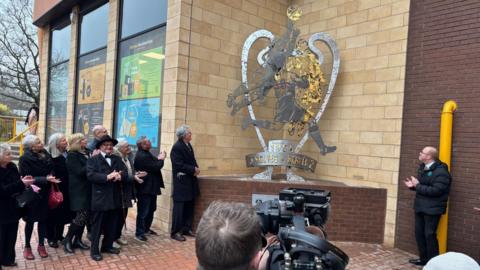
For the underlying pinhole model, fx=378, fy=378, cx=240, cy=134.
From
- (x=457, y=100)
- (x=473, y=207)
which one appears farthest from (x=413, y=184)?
(x=457, y=100)

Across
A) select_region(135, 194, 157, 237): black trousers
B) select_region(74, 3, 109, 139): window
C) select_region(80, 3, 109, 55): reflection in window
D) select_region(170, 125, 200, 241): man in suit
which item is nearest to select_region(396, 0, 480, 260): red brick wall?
select_region(170, 125, 200, 241): man in suit

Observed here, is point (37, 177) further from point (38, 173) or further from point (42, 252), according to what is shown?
point (42, 252)

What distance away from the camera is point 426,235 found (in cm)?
491

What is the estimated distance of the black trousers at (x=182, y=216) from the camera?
18.5 ft

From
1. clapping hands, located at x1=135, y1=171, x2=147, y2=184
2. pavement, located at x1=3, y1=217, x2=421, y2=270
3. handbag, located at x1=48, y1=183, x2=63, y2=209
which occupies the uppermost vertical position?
clapping hands, located at x1=135, y1=171, x2=147, y2=184

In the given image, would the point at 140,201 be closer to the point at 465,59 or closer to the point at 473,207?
the point at 473,207

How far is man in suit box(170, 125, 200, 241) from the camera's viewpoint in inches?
216

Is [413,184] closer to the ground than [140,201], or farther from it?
farther from it

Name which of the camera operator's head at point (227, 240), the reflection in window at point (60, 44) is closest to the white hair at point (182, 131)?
the camera operator's head at point (227, 240)

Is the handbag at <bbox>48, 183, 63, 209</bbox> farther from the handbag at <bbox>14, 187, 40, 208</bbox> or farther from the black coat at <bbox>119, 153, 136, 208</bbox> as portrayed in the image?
the black coat at <bbox>119, 153, 136, 208</bbox>

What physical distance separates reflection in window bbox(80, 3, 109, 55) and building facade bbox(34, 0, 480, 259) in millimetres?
583

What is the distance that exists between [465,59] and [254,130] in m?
3.50

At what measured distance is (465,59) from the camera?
5055 mm

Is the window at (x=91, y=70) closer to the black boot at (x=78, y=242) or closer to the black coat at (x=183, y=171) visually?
the black coat at (x=183, y=171)
